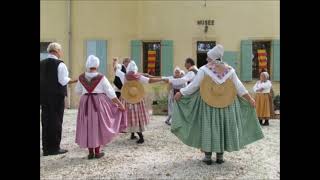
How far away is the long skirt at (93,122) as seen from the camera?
545cm

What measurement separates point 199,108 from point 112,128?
4.32 ft

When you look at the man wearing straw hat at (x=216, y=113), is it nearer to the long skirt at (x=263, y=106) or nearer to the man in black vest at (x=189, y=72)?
the man in black vest at (x=189, y=72)

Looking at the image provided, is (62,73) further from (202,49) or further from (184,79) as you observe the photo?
(202,49)

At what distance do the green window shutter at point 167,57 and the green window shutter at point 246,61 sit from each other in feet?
7.93

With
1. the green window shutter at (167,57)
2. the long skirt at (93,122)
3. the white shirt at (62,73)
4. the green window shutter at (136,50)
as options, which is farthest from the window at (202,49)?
the long skirt at (93,122)

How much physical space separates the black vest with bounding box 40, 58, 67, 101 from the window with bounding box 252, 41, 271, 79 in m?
8.90

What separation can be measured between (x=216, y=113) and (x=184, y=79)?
9.59ft

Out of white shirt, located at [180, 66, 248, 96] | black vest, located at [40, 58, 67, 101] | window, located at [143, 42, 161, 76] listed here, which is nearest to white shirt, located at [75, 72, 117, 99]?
black vest, located at [40, 58, 67, 101]

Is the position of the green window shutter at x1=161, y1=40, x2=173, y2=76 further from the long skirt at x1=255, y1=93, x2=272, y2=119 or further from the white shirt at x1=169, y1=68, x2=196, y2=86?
the white shirt at x1=169, y1=68, x2=196, y2=86

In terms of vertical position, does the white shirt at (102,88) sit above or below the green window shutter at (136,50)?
below
